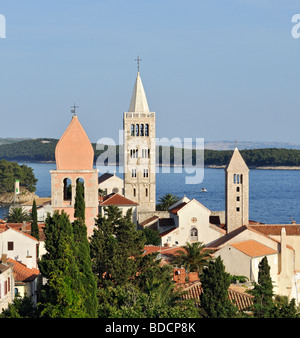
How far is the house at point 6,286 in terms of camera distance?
19.9m

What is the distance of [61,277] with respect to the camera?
55.6 ft

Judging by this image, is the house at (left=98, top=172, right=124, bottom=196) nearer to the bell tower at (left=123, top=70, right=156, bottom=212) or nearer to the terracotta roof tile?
the bell tower at (left=123, top=70, right=156, bottom=212)

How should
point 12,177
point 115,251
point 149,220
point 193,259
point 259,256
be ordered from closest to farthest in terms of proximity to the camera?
point 115,251 → point 193,259 → point 259,256 → point 149,220 → point 12,177

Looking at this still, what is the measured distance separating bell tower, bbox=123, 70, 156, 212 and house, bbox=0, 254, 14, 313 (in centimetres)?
3424

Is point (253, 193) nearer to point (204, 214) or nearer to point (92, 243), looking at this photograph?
point (204, 214)

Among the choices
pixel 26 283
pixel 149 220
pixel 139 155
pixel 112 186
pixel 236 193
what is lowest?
pixel 26 283

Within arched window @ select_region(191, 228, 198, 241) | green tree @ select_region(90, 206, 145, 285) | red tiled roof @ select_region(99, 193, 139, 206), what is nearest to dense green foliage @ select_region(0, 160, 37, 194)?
red tiled roof @ select_region(99, 193, 139, 206)

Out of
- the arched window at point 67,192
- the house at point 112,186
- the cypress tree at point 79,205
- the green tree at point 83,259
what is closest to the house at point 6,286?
the green tree at point 83,259

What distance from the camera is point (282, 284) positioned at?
33.8m

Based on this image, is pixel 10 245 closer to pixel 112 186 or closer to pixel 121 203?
pixel 121 203

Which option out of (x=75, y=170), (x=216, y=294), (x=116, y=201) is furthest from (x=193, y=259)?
(x=116, y=201)

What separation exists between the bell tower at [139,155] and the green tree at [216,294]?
3408cm

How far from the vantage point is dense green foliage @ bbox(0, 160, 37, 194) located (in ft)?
352

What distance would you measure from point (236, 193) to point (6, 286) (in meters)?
24.8
